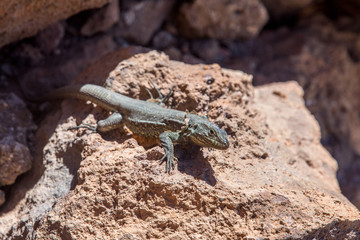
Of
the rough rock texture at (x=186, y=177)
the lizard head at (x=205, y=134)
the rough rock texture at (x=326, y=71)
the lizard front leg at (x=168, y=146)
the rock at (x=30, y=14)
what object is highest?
the rock at (x=30, y=14)

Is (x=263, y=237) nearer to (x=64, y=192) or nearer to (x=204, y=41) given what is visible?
(x=64, y=192)

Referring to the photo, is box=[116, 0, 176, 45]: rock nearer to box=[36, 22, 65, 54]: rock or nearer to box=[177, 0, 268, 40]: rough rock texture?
box=[177, 0, 268, 40]: rough rock texture

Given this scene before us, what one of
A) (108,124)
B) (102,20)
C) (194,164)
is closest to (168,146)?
(194,164)

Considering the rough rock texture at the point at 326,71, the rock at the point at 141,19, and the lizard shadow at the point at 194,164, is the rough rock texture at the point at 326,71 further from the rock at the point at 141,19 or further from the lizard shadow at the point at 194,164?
the lizard shadow at the point at 194,164

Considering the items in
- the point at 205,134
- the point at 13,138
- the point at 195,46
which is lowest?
the point at 13,138

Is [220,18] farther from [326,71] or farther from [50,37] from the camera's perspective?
[50,37]

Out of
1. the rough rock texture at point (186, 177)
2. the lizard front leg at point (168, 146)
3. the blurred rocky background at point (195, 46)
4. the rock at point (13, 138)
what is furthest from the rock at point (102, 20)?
the lizard front leg at point (168, 146)
